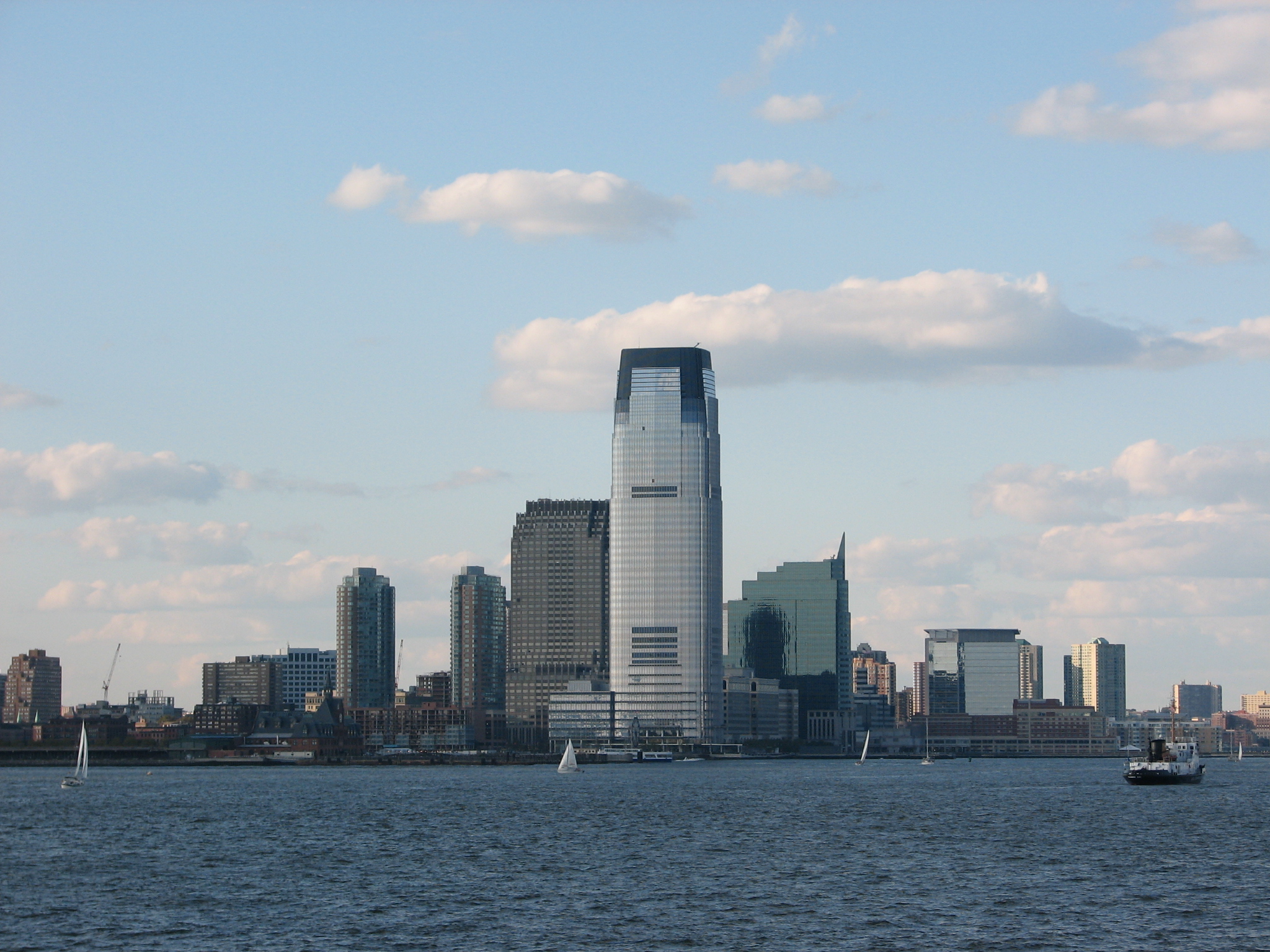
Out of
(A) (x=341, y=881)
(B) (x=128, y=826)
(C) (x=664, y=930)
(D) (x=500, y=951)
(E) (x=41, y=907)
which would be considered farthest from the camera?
(B) (x=128, y=826)

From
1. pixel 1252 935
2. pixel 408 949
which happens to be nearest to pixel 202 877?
pixel 408 949

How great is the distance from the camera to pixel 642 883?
10850cm

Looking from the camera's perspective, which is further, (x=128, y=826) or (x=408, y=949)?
(x=128, y=826)

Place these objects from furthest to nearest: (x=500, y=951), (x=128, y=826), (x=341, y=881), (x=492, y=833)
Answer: (x=128, y=826)
(x=492, y=833)
(x=341, y=881)
(x=500, y=951)

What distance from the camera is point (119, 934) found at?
87250 mm

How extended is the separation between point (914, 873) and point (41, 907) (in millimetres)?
52948

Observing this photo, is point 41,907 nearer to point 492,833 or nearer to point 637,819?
point 492,833

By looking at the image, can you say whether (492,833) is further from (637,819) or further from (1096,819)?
(1096,819)

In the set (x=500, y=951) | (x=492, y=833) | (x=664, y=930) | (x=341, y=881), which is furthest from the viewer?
(x=492, y=833)

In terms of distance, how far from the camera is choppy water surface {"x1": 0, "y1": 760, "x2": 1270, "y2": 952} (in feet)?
284

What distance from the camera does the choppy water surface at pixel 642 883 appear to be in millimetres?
86438

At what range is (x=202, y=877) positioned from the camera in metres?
114

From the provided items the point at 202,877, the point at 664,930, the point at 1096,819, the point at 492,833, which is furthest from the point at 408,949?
the point at 1096,819

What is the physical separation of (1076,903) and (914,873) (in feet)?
56.4
